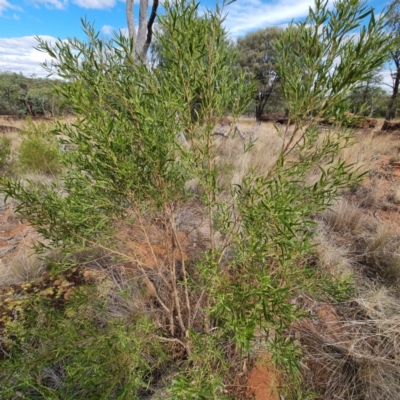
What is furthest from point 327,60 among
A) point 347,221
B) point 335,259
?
point 347,221

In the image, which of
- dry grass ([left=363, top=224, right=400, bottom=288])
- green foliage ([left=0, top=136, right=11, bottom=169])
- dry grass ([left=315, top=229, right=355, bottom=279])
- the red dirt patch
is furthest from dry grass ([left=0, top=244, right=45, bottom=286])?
green foliage ([left=0, top=136, right=11, bottom=169])

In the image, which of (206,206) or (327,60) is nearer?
(327,60)

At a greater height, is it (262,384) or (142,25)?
(142,25)

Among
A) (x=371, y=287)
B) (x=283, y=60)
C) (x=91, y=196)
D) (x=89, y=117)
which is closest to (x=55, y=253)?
(x=91, y=196)

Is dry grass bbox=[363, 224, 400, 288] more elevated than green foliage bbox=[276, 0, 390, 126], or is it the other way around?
green foliage bbox=[276, 0, 390, 126]

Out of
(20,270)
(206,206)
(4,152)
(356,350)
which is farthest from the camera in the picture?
(4,152)

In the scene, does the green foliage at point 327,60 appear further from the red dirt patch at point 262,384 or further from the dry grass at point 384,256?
the dry grass at point 384,256

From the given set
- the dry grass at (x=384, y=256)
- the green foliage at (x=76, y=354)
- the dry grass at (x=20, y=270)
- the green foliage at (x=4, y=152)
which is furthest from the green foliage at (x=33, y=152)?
the dry grass at (x=384, y=256)

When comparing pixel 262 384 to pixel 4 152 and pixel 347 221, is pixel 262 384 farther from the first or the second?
pixel 4 152

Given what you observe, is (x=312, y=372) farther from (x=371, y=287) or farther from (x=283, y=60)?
(x=283, y=60)

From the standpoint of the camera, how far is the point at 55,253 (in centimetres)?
279

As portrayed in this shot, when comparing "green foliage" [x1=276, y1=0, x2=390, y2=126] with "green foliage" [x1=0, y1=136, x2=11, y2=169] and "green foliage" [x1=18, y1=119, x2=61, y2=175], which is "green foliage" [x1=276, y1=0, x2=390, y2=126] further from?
"green foliage" [x1=0, y1=136, x2=11, y2=169]

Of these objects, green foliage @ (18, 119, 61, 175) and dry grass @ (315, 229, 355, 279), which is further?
green foliage @ (18, 119, 61, 175)

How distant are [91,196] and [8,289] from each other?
1897 mm
